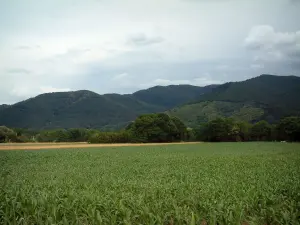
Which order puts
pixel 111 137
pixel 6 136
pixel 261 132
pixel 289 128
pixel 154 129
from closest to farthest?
1. pixel 6 136
2. pixel 111 137
3. pixel 154 129
4. pixel 289 128
5. pixel 261 132

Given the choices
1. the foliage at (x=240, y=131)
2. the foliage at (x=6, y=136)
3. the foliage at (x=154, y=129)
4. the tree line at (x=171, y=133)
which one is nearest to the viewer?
the foliage at (x=6, y=136)

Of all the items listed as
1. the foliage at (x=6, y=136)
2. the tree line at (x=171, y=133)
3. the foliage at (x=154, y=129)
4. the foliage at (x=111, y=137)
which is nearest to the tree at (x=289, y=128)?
the tree line at (x=171, y=133)

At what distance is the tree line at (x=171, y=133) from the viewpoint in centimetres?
10244

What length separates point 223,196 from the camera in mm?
14602

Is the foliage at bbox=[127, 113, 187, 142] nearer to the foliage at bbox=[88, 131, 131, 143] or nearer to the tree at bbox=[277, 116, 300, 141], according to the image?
the foliage at bbox=[88, 131, 131, 143]

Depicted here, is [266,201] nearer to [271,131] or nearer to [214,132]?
[214,132]

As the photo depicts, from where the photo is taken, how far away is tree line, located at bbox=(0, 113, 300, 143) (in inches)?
4033

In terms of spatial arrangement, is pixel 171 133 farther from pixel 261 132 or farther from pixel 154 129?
pixel 261 132

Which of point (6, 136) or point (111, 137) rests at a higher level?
point (6, 136)

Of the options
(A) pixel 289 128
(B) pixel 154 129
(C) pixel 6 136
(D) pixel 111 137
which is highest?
(B) pixel 154 129

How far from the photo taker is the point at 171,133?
10869 centimetres

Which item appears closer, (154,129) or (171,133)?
(154,129)

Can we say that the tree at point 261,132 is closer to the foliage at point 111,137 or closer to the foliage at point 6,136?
the foliage at point 111,137

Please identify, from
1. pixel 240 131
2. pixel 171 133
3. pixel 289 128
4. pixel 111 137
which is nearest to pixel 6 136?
pixel 111 137
